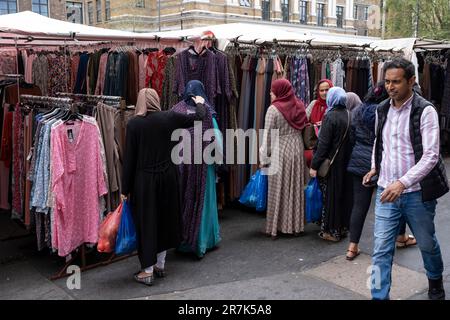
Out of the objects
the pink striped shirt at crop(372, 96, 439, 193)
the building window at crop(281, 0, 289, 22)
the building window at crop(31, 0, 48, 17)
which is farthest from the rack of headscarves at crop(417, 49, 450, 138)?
the building window at crop(281, 0, 289, 22)

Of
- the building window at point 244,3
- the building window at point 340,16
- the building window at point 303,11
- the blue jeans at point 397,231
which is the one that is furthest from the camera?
the building window at point 340,16

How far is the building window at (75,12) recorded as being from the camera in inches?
1692

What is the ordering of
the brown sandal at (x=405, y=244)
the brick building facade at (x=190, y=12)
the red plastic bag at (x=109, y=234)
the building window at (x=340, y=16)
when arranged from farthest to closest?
the building window at (x=340, y=16) < the brick building facade at (x=190, y=12) < the brown sandal at (x=405, y=244) < the red plastic bag at (x=109, y=234)

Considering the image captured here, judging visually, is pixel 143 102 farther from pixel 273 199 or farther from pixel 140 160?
pixel 273 199

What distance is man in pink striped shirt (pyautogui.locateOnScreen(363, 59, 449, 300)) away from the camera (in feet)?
10.5

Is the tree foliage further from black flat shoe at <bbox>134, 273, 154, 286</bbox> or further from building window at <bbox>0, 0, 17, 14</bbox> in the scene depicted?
building window at <bbox>0, 0, 17, 14</bbox>

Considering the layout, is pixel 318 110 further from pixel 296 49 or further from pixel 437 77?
pixel 437 77

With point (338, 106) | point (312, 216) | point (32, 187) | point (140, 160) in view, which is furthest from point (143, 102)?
point (312, 216)

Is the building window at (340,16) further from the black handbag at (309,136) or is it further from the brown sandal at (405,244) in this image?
the brown sandal at (405,244)

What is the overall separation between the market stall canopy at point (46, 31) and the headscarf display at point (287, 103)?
1.89 m

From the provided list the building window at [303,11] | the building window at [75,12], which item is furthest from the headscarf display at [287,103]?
the building window at [75,12]

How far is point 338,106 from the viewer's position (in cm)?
500

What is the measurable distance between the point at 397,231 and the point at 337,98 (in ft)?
6.19

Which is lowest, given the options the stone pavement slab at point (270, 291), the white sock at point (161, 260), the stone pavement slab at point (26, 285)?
the stone pavement slab at point (26, 285)
